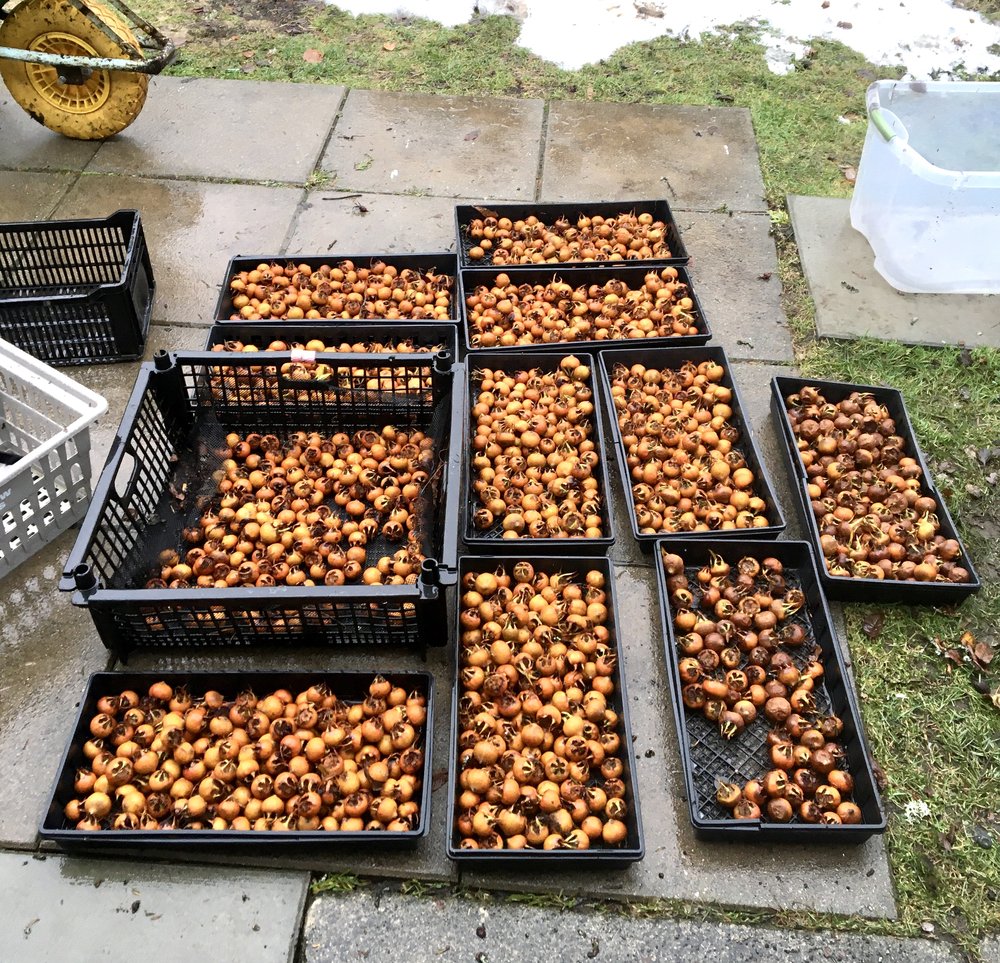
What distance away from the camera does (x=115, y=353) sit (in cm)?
402

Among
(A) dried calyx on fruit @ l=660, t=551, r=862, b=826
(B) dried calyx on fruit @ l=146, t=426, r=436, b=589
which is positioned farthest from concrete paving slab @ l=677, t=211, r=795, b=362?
(B) dried calyx on fruit @ l=146, t=426, r=436, b=589

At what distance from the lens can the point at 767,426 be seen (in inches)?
152

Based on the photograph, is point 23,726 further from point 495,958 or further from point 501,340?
point 501,340

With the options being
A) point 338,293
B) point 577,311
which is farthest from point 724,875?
point 338,293

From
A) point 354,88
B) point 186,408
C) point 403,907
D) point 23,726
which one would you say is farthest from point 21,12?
point 403,907

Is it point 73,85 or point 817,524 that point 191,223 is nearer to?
point 73,85

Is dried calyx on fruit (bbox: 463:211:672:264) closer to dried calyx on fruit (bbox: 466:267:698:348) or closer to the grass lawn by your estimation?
dried calyx on fruit (bbox: 466:267:698:348)

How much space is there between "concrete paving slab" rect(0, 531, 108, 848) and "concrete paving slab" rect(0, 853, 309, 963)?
164mm

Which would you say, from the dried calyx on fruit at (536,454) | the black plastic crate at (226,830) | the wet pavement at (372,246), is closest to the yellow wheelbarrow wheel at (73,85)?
the wet pavement at (372,246)

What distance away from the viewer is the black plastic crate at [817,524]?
10.0ft

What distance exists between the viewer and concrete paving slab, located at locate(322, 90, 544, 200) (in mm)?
5281

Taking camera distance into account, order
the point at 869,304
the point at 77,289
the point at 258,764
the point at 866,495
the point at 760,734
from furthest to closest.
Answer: the point at 869,304 < the point at 77,289 < the point at 866,495 < the point at 760,734 < the point at 258,764

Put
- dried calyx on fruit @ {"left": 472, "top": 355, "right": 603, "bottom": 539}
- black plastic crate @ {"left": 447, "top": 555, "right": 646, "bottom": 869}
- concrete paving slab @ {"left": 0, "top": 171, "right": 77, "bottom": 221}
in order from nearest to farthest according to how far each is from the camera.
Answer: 1. black plastic crate @ {"left": 447, "top": 555, "right": 646, "bottom": 869}
2. dried calyx on fruit @ {"left": 472, "top": 355, "right": 603, "bottom": 539}
3. concrete paving slab @ {"left": 0, "top": 171, "right": 77, "bottom": 221}

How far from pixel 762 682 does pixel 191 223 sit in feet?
13.4
